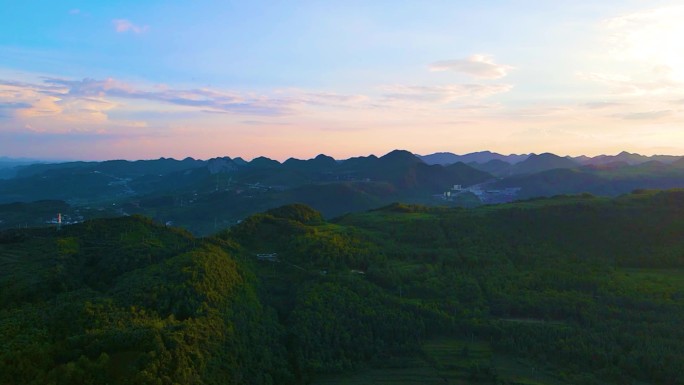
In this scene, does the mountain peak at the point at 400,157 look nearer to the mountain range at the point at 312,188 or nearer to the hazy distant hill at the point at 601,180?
the mountain range at the point at 312,188

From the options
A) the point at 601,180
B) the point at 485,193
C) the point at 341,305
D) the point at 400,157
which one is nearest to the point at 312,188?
the point at 485,193

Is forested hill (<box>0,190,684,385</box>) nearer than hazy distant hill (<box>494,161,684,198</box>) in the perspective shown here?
Yes

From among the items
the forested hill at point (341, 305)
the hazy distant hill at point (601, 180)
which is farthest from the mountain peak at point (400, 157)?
the forested hill at point (341, 305)

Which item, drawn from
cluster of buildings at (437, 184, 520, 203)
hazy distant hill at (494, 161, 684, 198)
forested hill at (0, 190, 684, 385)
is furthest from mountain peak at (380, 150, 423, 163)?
forested hill at (0, 190, 684, 385)

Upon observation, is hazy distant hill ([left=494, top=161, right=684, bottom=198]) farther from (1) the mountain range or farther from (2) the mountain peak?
(2) the mountain peak

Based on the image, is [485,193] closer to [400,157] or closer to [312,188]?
[400,157]

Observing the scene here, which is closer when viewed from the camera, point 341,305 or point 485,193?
point 341,305

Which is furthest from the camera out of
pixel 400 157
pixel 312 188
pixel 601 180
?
pixel 400 157

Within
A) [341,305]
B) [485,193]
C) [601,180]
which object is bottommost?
[341,305]

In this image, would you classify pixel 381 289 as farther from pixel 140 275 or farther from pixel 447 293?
pixel 140 275
